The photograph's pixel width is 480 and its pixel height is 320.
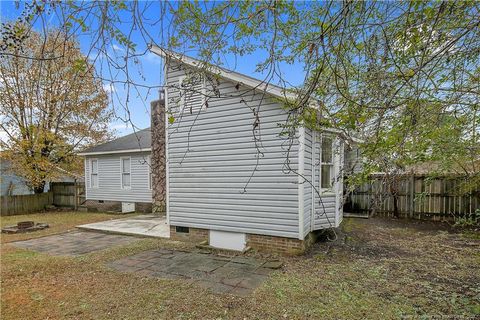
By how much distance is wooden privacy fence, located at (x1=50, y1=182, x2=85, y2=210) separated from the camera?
13492mm

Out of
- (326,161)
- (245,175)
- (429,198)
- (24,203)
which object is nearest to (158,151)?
(245,175)

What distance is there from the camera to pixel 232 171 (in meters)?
5.92

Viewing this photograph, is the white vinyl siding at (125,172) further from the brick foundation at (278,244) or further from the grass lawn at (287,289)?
the brick foundation at (278,244)

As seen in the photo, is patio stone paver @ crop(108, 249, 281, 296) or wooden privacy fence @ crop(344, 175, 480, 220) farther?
wooden privacy fence @ crop(344, 175, 480, 220)

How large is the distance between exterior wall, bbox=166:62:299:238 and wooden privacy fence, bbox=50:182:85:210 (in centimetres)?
940

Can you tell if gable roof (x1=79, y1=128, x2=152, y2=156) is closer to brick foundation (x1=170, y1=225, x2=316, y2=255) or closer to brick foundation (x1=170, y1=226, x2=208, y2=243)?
brick foundation (x1=170, y1=226, x2=208, y2=243)

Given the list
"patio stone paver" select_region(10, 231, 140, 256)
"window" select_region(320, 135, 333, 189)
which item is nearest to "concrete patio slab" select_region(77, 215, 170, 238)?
"patio stone paver" select_region(10, 231, 140, 256)

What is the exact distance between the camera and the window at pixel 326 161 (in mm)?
6379

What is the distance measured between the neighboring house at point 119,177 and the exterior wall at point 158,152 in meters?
2.16

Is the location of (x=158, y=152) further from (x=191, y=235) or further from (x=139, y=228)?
(x=191, y=235)

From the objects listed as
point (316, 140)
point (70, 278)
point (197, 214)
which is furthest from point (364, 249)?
point (70, 278)

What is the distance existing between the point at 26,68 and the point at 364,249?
47.9 feet

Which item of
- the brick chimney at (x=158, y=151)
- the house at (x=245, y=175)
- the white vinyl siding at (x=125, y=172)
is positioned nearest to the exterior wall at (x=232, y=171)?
the house at (x=245, y=175)

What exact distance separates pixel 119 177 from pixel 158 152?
15.0 feet
